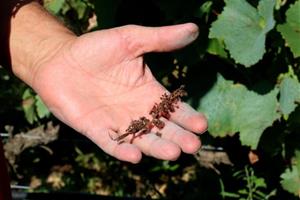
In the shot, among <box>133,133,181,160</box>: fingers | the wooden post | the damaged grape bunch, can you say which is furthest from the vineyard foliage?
the wooden post

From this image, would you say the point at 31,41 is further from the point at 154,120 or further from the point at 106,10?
the point at 106,10

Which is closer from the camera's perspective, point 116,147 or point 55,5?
point 116,147

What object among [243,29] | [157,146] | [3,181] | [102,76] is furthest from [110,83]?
[243,29]

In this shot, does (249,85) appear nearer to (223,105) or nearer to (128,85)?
(223,105)

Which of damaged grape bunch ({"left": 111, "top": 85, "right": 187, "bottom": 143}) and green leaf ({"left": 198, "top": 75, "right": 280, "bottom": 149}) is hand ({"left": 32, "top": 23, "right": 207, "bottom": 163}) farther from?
green leaf ({"left": 198, "top": 75, "right": 280, "bottom": 149})

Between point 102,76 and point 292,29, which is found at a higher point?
point 292,29

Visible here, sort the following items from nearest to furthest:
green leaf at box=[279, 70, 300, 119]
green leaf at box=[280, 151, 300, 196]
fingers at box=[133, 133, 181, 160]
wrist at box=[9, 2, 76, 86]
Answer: fingers at box=[133, 133, 181, 160], wrist at box=[9, 2, 76, 86], green leaf at box=[279, 70, 300, 119], green leaf at box=[280, 151, 300, 196]

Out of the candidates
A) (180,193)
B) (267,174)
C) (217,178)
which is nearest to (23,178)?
(180,193)
